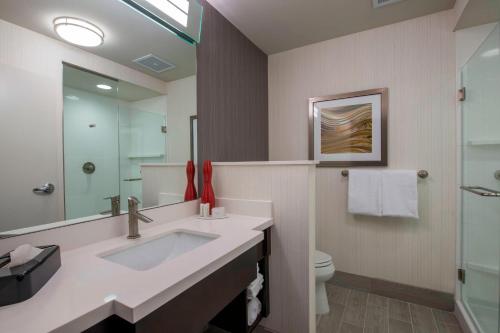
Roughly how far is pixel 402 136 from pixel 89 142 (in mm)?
2031

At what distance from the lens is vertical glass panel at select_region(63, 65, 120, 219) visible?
0.88 m

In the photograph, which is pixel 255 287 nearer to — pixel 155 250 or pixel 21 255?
pixel 155 250

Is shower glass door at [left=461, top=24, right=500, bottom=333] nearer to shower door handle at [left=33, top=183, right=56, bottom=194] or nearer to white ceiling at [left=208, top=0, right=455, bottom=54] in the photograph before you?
white ceiling at [left=208, top=0, right=455, bottom=54]

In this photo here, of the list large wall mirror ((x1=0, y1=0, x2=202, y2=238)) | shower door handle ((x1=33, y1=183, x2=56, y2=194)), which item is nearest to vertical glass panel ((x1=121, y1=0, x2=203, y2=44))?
large wall mirror ((x1=0, y1=0, x2=202, y2=238))

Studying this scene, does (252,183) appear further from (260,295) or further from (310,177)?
(260,295)

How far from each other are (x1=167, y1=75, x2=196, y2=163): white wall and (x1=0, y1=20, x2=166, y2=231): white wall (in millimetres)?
515

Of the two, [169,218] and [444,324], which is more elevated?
[169,218]

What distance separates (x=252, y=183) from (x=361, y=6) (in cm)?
146

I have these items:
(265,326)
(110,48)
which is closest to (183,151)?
(110,48)

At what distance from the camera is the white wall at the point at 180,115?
136cm

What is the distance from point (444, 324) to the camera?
61.4 inches

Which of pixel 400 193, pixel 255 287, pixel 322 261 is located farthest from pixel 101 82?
pixel 400 193

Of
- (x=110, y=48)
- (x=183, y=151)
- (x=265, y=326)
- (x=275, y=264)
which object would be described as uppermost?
(x=110, y=48)

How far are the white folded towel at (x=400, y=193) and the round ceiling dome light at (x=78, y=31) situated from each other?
6.43 feet
